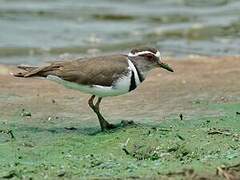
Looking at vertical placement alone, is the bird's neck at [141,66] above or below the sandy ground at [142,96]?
above

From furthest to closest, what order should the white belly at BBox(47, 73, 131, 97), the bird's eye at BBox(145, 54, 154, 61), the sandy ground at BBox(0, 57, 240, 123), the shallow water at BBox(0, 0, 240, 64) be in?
the shallow water at BBox(0, 0, 240, 64) → the sandy ground at BBox(0, 57, 240, 123) → the bird's eye at BBox(145, 54, 154, 61) → the white belly at BBox(47, 73, 131, 97)

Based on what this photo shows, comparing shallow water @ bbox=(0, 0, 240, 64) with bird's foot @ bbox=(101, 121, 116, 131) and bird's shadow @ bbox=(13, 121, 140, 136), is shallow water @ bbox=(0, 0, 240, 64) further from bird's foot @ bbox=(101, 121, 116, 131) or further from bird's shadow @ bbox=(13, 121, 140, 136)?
bird's foot @ bbox=(101, 121, 116, 131)

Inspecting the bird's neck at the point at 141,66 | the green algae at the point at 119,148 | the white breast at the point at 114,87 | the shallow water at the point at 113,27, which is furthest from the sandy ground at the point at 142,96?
the shallow water at the point at 113,27

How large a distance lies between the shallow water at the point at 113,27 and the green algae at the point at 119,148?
606cm

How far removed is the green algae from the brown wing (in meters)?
0.52

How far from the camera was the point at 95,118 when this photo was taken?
8.73 meters

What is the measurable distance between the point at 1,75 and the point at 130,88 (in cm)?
407

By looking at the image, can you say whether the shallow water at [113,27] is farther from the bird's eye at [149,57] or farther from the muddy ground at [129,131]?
the bird's eye at [149,57]

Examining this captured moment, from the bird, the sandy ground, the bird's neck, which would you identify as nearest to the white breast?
the bird

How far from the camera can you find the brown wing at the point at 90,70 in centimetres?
777

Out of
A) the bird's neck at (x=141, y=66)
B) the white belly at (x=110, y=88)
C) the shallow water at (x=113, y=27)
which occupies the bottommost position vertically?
the shallow water at (x=113, y=27)

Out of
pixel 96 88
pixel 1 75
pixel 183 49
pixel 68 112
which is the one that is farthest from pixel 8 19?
pixel 96 88

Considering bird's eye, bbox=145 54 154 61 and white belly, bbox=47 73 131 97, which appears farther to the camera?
bird's eye, bbox=145 54 154 61

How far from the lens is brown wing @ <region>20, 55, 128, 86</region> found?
25.5 ft
